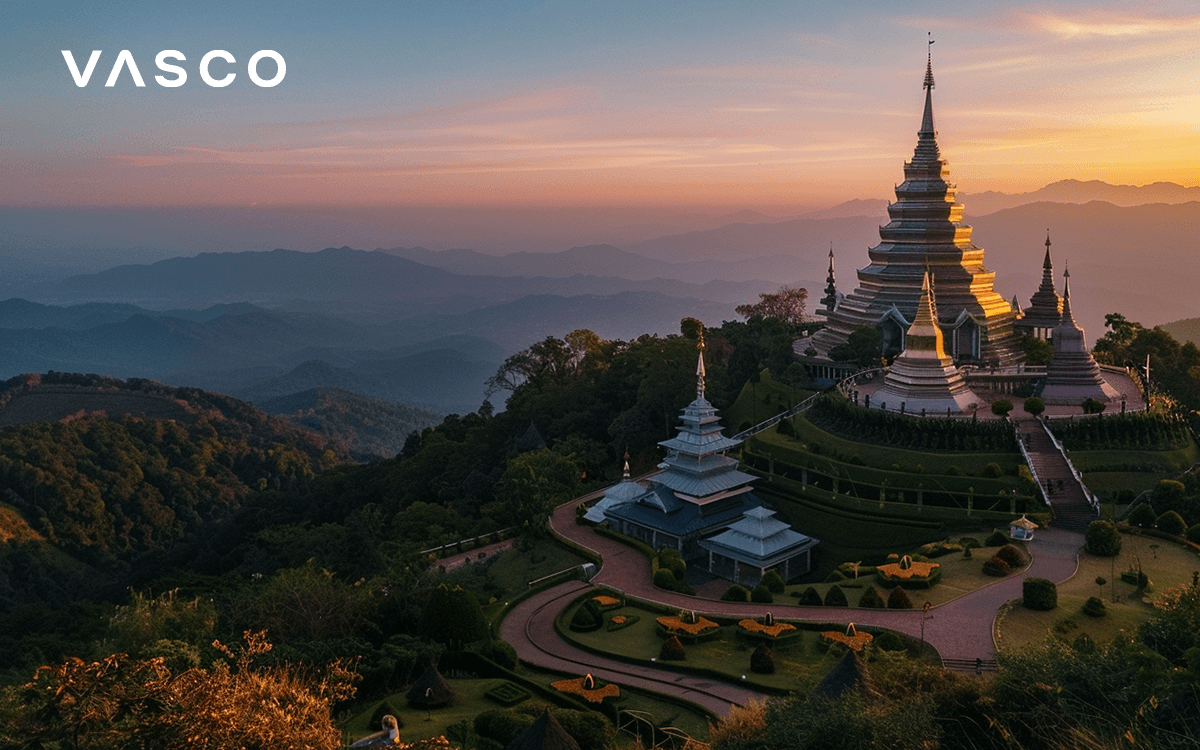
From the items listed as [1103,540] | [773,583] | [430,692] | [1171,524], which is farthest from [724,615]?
[1171,524]

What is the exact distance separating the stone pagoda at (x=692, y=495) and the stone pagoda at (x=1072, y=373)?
14.9 m

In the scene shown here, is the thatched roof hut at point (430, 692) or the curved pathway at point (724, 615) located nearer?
the thatched roof hut at point (430, 692)

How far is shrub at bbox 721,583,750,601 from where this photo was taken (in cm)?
3200

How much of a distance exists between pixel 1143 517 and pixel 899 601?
1107 cm

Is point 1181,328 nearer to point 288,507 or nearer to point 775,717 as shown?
point 288,507

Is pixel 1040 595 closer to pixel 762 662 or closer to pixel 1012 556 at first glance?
pixel 1012 556

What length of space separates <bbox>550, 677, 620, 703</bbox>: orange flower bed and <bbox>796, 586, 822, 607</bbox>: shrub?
8.06 meters

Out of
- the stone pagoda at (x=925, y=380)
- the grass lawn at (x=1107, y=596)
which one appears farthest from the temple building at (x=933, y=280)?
the grass lawn at (x=1107, y=596)

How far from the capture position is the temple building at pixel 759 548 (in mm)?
35562

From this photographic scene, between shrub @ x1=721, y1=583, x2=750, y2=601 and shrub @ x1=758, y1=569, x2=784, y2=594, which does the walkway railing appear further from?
shrub @ x1=721, y1=583, x2=750, y2=601

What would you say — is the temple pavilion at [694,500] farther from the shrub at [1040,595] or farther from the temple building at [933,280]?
the temple building at [933,280]

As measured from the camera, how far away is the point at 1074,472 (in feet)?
119

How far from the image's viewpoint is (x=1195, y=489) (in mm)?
34469

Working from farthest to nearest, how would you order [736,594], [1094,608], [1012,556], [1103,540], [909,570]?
[736,594], [1103,540], [1012,556], [909,570], [1094,608]
